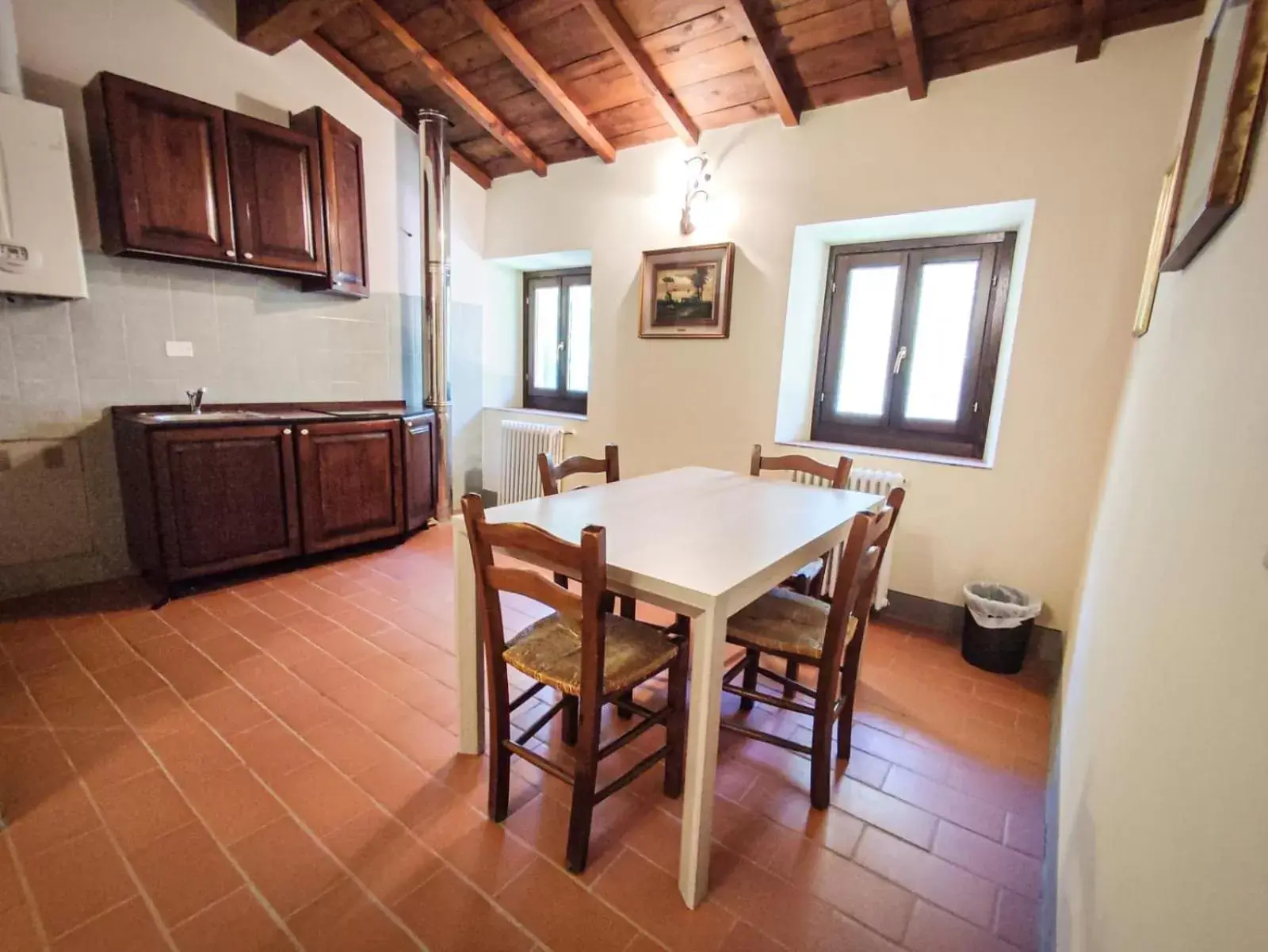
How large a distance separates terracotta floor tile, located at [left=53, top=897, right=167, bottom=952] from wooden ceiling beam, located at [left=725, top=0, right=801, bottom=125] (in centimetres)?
333

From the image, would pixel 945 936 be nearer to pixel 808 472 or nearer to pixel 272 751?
pixel 808 472

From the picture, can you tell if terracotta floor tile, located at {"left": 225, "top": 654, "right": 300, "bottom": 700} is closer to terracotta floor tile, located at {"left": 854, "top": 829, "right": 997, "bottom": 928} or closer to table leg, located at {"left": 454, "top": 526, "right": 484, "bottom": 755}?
table leg, located at {"left": 454, "top": 526, "right": 484, "bottom": 755}

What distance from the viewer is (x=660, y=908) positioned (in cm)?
127

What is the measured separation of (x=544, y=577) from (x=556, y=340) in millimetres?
3439

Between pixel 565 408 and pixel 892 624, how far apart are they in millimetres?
2737

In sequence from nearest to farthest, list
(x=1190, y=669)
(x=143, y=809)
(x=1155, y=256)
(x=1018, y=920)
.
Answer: (x=1190, y=669) < (x=1018, y=920) < (x=143, y=809) < (x=1155, y=256)

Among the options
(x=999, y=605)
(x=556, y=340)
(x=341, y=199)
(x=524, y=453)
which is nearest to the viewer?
(x=999, y=605)

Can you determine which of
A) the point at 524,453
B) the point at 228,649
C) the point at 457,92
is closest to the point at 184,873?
the point at 228,649

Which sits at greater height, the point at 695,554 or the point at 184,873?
the point at 695,554

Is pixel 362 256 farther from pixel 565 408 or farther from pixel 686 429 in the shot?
pixel 686 429

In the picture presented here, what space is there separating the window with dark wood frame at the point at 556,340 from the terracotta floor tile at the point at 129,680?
111 inches

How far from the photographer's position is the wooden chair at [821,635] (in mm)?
1379

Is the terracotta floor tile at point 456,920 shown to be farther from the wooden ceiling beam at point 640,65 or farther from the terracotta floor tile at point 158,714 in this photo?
the wooden ceiling beam at point 640,65

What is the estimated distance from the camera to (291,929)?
3.89 ft
